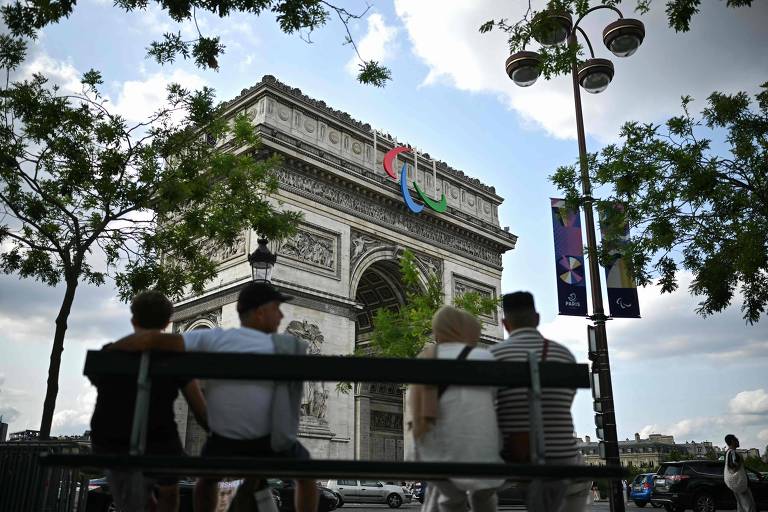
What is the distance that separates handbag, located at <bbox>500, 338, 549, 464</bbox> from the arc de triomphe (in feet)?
66.4

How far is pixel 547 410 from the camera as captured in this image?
3730mm

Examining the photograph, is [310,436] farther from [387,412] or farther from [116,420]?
[116,420]

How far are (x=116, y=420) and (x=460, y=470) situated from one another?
1.82 m

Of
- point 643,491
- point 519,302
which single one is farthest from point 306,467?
point 643,491

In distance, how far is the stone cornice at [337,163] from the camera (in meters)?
26.9

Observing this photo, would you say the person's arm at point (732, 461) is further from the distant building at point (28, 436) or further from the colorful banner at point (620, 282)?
the distant building at point (28, 436)

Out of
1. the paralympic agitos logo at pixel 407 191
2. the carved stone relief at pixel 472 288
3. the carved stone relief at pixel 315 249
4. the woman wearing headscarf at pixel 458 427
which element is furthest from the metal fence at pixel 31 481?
the carved stone relief at pixel 472 288

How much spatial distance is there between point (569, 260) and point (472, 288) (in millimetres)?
22193

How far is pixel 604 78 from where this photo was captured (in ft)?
43.2

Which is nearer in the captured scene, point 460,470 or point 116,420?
point 460,470

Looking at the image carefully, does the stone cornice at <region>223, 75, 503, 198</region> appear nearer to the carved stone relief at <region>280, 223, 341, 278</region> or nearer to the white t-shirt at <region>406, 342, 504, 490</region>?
the carved stone relief at <region>280, 223, 341, 278</region>

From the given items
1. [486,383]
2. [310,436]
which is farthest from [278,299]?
[310,436]

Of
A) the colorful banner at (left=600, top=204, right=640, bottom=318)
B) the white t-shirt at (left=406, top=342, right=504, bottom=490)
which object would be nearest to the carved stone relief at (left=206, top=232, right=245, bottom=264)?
the colorful banner at (left=600, top=204, right=640, bottom=318)

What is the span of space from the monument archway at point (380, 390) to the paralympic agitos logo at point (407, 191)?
2.93 meters
